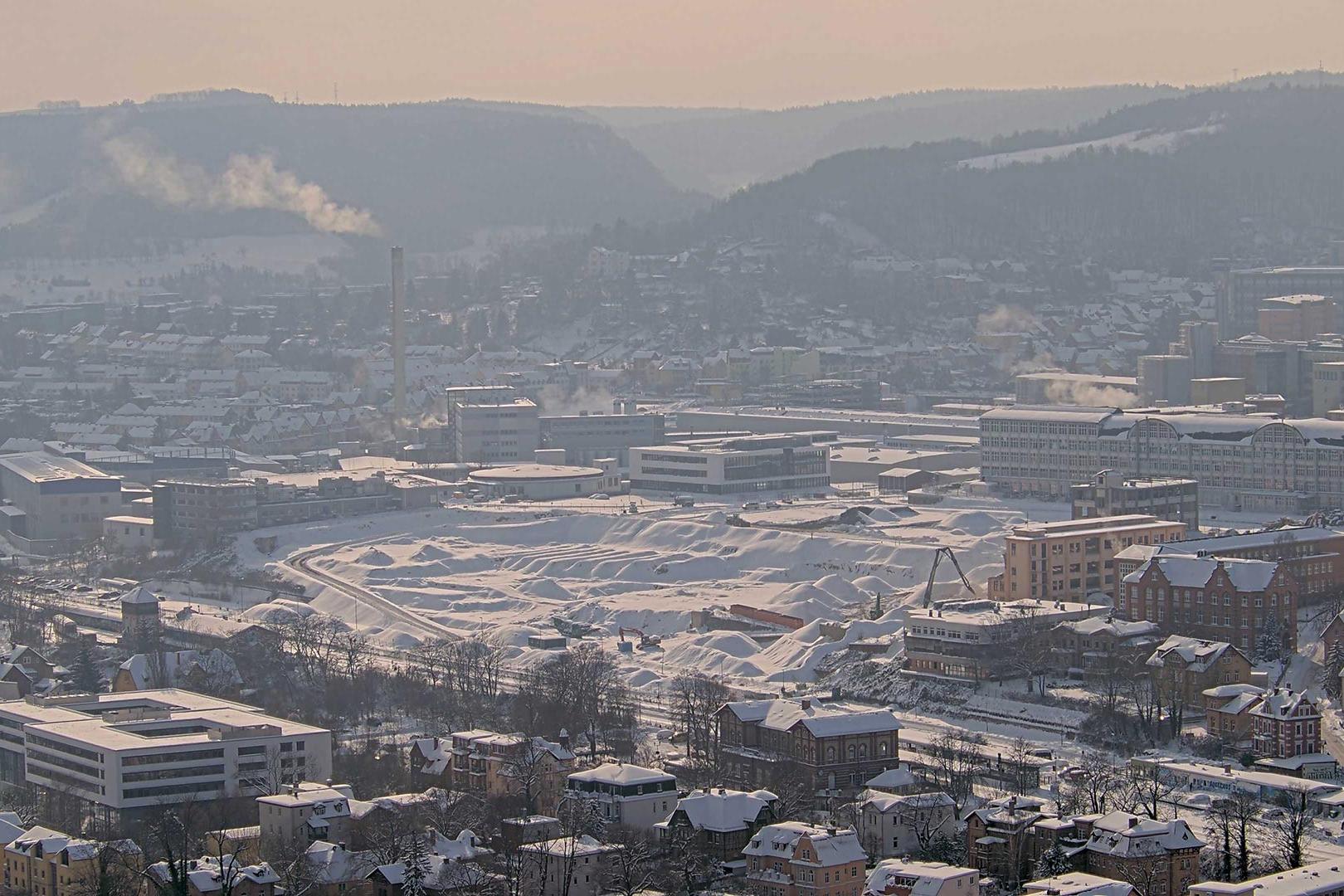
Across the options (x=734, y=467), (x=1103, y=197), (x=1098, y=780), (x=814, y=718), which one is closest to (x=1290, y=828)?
(x=1098, y=780)

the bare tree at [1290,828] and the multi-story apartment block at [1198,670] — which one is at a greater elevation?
the multi-story apartment block at [1198,670]

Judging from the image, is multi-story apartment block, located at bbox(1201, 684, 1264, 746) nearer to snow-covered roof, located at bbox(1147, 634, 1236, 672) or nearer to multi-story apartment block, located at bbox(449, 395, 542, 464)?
snow-covered roof, located at bbox(1147, 634, 1236, 672)

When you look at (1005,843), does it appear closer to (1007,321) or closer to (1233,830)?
(1233,830)

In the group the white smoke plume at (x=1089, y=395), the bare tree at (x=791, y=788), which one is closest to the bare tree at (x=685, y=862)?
the bare tree at (x=791, y=788)

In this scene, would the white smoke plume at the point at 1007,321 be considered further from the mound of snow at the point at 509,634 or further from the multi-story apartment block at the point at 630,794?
the multi-story apartment block at the point at 630,794

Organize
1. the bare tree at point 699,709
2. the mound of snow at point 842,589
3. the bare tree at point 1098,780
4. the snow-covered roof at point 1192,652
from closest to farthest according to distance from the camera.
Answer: the bare tree at point 1098,780, the bare tree at point 699,709, the snow-covered roof at point 1192,652, the mound of snow at point 842,589

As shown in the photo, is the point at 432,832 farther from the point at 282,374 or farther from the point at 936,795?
the point at 282,374

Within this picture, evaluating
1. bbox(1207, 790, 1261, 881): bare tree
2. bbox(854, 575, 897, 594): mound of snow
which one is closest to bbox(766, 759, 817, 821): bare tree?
bbox(1207, 790, 1261, 881): bare tree
